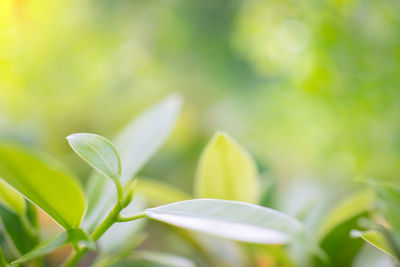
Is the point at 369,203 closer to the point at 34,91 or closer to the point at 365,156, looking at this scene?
the point at 365,156

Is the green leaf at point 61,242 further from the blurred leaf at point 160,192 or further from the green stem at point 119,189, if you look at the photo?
the blurred leaf at point 160,192

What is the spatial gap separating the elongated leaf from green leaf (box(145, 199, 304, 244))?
78 millimetres

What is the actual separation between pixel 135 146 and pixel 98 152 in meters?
0.11

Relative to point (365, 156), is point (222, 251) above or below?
below

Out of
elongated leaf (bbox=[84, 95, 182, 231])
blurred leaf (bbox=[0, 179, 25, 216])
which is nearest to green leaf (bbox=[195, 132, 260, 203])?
elongated leaf (bbox=[84, 95, 182, 231])

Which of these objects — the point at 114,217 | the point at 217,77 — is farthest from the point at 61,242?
the point at 217,77

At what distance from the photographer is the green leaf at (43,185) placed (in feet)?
0.77

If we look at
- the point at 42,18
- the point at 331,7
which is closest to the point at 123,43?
the point at 42,18

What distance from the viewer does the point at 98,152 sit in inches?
9.1

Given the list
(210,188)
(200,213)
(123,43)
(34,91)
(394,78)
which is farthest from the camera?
(123,43)

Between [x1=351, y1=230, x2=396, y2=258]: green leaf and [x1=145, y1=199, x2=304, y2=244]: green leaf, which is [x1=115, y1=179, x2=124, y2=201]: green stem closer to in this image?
[x1=145, y1=199, x2=304, y2=244]: green leaf

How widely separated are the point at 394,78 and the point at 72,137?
45cm

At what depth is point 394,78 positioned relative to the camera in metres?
0.53

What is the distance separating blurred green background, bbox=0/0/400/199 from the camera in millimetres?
549
